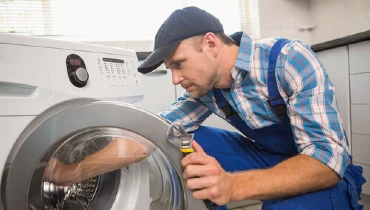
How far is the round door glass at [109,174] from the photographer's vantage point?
2.07ft

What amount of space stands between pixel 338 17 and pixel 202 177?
1.95 metres

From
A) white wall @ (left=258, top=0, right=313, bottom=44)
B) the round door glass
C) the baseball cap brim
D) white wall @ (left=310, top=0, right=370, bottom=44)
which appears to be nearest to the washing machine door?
the round door glass

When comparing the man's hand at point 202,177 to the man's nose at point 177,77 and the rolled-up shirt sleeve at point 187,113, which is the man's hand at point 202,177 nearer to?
the man's nose at point 177,77

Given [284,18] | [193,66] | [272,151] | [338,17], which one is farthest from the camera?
[284,18]

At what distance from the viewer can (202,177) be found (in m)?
0.58

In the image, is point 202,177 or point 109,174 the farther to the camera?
point 109,174

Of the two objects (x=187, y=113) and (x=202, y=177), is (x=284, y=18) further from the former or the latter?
(x=202, y=177)

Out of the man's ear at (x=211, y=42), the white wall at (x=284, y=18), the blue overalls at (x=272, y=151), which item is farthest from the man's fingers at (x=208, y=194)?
the white wall at (x=284, y=18)

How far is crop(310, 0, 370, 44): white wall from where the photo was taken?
1.85 m

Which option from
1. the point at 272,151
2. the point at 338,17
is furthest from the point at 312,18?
the point at 272,151

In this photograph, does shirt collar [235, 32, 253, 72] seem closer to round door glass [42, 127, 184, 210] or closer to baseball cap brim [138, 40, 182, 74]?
baseball cap brim [138, 40, 182, 74]

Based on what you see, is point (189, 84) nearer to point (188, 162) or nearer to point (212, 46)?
point (212, 46)

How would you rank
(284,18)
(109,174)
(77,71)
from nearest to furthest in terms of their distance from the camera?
(77,71) → (109,174) → (284,18)

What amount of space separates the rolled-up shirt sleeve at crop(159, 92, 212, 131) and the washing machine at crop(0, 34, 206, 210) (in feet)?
0.89
